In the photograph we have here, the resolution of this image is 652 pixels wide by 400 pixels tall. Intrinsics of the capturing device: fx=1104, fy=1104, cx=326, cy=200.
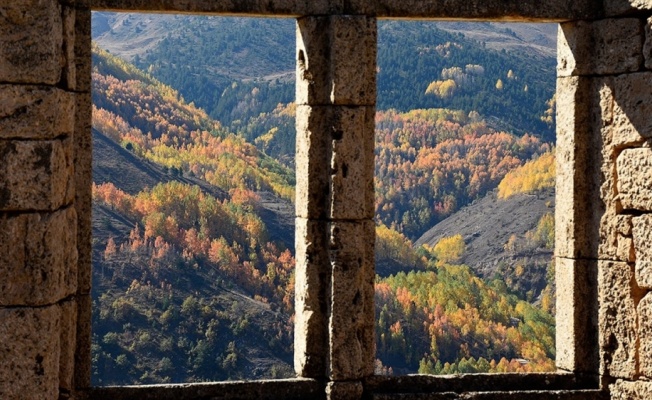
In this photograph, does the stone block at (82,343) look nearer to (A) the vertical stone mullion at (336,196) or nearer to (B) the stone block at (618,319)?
(A) the vertical stone mullion at (336,196)

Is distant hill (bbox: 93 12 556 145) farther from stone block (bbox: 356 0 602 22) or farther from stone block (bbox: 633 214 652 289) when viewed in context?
stone block (bbox: 633 214 652 289)

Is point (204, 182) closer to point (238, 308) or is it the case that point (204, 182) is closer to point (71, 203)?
point (238, 308)

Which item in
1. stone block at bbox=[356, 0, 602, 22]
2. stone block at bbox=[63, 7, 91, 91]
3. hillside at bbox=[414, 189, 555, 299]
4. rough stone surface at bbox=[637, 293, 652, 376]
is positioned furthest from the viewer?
hillside at bbox=[414, 189, 555, 299]

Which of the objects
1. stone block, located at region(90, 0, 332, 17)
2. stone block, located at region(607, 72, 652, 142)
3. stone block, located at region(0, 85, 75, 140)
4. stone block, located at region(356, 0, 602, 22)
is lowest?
stone block, located at region(0, 85, 75, 140)

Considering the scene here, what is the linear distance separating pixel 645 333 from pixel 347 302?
8.40ft

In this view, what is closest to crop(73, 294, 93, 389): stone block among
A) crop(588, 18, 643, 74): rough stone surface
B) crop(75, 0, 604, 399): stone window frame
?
crop(75, 0, 604, 399): stone window frame

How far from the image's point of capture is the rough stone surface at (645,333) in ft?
30.7

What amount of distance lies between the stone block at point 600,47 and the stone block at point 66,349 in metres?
4.83

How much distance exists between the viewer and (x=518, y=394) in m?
9.54

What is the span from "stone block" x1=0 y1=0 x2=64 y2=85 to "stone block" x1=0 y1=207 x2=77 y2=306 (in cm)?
101

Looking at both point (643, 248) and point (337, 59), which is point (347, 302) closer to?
point (337, 59)

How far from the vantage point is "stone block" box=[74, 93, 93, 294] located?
8797 mm

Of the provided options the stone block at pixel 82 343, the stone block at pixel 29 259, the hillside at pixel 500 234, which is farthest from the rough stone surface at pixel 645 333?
the hillside at pixel 500 234

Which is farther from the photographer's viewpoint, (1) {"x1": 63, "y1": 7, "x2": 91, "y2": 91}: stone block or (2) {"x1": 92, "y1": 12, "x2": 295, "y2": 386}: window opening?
(2) {"x1": 92, "y1": 12, "x2": 295, "y2": 386}: window opening
